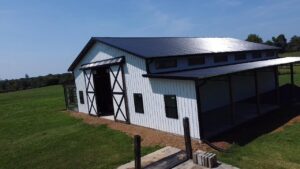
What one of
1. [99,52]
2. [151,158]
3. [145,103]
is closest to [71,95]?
[99,52]

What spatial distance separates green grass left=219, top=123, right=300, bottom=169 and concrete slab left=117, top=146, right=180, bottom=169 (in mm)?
2069

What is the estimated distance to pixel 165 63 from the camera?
17094 mm

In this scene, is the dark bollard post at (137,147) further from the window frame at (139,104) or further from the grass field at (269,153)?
the window frame at (139,104)

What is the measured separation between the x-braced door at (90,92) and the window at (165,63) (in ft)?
24.9

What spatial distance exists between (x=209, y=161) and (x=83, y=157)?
5.79 meters

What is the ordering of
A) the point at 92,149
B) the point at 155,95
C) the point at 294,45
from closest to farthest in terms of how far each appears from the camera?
1. the point at 92,149
2. the point at 155,95
3. the point at 294,45

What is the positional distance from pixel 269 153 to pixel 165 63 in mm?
7929

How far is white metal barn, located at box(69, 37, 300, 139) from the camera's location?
14391 mm

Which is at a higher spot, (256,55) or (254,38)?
(254,38)

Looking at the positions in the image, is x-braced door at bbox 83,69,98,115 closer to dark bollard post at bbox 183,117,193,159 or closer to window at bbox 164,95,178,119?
window at bbox 164,95,178,119

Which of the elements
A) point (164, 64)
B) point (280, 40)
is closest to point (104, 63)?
point (164, 64)

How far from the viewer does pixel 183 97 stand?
13969 mm

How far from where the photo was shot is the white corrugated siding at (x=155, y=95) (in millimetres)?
13680

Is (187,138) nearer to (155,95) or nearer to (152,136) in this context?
(152,136)
